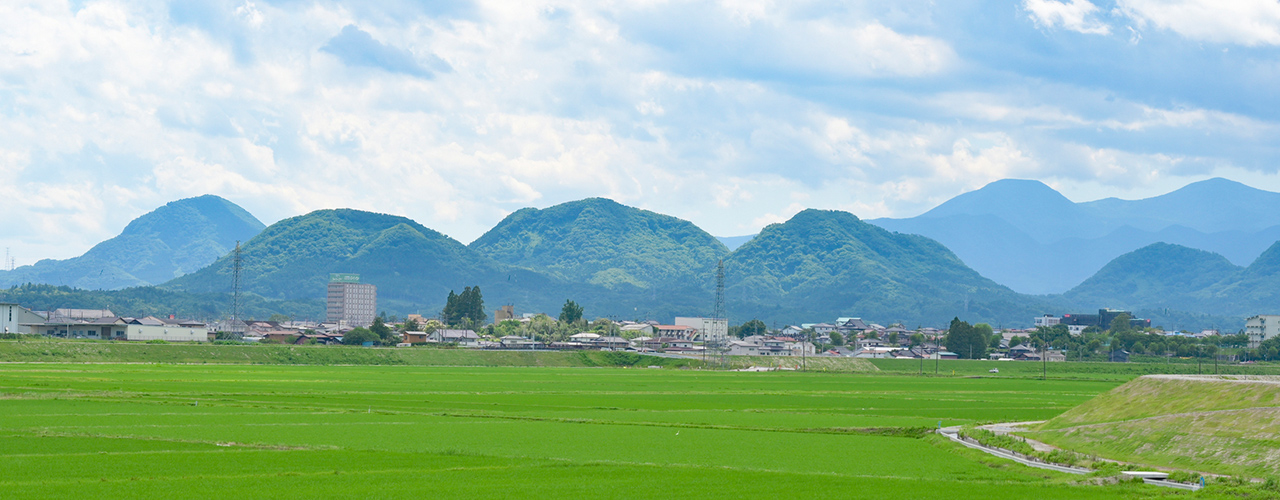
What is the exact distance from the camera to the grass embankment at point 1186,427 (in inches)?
1138

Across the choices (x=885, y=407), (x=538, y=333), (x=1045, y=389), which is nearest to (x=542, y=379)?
(x=885, y=407)

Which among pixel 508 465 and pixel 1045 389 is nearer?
pixel 508 465

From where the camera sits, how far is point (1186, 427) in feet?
107

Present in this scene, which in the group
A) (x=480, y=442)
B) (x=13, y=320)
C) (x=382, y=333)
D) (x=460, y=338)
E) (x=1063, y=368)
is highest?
(x=13, y=320)

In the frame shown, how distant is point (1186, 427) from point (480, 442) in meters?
21.5

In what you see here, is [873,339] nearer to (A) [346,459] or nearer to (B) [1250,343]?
(B) [1250,343]

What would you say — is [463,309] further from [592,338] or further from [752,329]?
[752,329]

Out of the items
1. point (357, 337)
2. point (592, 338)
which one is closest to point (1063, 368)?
point (592, 338)

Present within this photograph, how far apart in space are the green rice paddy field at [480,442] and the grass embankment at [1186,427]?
399 cm

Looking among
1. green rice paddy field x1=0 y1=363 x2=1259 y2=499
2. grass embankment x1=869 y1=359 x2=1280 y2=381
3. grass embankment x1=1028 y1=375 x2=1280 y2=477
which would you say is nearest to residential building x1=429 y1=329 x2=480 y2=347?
grass embankment x1=869 y1=359 x2=1280 y2=381

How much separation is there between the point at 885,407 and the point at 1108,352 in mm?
109007

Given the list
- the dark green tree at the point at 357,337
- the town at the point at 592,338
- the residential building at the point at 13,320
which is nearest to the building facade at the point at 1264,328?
the town at the point at 592,338

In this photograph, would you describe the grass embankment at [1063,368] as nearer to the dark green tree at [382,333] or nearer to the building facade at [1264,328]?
the dark green tree at [382,333]

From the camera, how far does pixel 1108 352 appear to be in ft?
500
